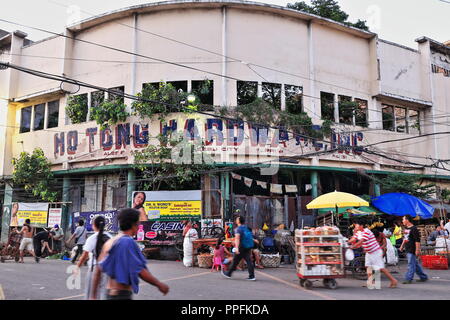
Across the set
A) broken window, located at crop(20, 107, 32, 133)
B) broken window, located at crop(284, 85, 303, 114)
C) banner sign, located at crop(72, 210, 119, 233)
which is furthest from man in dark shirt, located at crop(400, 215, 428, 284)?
broken window, located at crop(20, 107, 32, 133)

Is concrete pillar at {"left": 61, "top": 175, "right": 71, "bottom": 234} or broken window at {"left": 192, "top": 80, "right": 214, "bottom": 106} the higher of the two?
broken window at {"left": 192, "top": 80, "right": 214, "bottom": 106}

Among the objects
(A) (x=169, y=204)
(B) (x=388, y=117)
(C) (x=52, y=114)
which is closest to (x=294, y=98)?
(B) (x=388, y=117)

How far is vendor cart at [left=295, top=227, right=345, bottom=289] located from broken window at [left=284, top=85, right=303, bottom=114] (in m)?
10.3

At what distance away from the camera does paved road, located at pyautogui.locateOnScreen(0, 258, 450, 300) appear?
27.1 feet

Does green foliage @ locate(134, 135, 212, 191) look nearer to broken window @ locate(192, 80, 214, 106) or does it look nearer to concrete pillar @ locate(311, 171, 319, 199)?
broken window @ locate(192, 80, 214, 106)

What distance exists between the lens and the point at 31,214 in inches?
774

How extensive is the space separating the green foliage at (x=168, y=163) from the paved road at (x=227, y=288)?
18.5 feet

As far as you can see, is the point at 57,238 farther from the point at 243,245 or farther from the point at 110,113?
the point at 243,245

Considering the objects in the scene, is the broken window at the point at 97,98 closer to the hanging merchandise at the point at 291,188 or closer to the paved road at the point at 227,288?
the paved road at the point at 227,288

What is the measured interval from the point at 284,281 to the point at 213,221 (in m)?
6.06

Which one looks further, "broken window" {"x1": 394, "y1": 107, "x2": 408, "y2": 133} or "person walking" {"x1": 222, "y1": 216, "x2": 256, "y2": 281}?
"broken window" {"x1": 394, "y1": 107, "x2": 408, "y2": 133}

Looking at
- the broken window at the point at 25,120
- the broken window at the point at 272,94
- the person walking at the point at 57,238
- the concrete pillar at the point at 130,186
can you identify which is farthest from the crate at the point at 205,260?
the broken window at the point at 25,120
